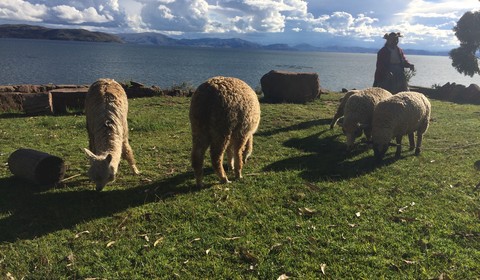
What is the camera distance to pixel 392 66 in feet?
44.9

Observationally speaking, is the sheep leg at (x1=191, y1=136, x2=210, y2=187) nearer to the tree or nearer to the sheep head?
the sheep head

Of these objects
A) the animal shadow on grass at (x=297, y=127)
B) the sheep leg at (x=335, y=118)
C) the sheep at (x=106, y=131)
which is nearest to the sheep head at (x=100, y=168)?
the sheep at (x=106, y=131)

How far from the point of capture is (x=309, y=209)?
6305 millimetres

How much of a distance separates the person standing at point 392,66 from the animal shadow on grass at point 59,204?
9.89m

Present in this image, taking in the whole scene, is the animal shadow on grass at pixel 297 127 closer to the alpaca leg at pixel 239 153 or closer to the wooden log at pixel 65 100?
the alpaca leg at pixel 239 153

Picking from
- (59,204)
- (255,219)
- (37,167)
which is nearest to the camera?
(255,219)

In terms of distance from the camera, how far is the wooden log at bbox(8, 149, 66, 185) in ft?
22.6

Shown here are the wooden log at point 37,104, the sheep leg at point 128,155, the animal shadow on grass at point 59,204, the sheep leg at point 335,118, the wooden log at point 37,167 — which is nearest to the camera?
the animal shadow on grass at point 59,204

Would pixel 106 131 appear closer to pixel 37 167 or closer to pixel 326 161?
pixel 37 167

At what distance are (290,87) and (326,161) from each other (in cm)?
1026

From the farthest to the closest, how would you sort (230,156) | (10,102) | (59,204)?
(10,102) < (230,156) < (59,204)

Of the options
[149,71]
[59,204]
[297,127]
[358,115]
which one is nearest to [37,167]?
[59,204]

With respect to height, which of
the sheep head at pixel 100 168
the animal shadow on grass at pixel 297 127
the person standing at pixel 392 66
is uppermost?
the person standing at pixel 392 66

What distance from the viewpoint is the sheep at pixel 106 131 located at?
20.4ft
